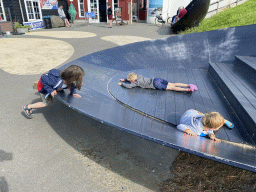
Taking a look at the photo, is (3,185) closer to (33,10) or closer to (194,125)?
(194,125)

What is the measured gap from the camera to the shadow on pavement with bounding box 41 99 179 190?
98.0 inches

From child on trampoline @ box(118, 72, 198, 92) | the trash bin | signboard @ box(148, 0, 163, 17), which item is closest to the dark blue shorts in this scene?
child on trampoline @ box(118, 72, 198, 92)

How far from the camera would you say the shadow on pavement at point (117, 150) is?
8.16 ft

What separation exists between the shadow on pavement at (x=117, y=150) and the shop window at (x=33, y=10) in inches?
550

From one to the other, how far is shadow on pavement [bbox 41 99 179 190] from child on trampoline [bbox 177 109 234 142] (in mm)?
700

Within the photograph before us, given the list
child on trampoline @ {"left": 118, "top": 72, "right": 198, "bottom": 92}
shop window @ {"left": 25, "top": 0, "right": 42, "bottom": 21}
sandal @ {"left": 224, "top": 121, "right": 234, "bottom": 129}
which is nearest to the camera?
sandal @ {"left": 224, "top": 121, "right": 234, "bottom": 129}

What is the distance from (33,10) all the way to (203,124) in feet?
54.5

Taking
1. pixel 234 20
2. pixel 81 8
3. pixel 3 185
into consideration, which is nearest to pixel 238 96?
pixel 3 185

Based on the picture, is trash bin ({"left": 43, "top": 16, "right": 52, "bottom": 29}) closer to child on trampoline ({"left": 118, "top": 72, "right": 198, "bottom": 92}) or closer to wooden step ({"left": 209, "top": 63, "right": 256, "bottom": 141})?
child on trampoline ({"left": 118, "top": 72, "right": 198, "bottom": 92})

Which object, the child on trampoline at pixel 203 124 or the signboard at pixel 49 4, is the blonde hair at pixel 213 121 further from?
the signboard at pixel 49 4

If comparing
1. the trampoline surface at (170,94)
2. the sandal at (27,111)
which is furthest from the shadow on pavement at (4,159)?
the trampoline surface at (170,94)

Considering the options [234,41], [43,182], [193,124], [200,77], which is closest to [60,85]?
[43,182]

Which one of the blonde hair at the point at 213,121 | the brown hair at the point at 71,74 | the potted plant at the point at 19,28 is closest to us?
the blonde hair at the point at 213,121

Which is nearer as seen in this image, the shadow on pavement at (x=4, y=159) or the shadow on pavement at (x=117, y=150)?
the shadow on pavement at (x=4, y=159)
